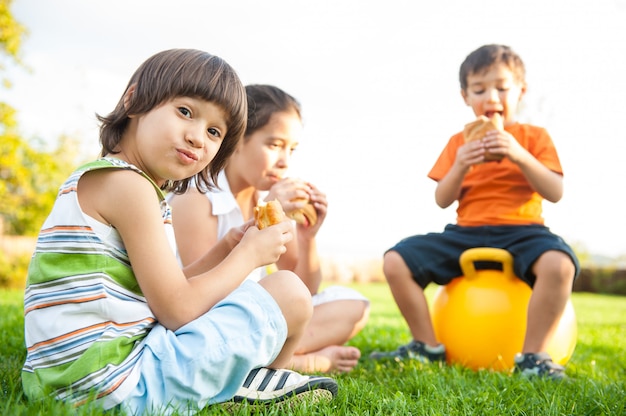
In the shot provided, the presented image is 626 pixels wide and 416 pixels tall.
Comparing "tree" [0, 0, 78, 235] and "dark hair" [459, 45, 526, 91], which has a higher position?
"dark hair" [459, 45, 526, 91]

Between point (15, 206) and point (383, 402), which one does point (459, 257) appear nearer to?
point (383, 402)

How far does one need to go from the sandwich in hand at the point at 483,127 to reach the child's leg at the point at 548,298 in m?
0.60

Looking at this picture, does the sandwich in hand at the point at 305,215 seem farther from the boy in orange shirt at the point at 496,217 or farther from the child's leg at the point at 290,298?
the child's leg at the point at 290,298

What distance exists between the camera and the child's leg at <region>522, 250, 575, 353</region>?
110 inches

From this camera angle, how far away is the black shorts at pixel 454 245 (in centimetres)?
301

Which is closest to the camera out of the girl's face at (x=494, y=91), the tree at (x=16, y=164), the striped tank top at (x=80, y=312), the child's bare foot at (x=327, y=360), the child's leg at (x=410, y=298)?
the striped tank top at (x=80, y=312)

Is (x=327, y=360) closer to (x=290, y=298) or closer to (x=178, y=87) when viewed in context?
(x=290, y=298)

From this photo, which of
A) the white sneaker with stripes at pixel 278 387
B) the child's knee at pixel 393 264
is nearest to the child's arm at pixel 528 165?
the child's knee at pixel 393 264

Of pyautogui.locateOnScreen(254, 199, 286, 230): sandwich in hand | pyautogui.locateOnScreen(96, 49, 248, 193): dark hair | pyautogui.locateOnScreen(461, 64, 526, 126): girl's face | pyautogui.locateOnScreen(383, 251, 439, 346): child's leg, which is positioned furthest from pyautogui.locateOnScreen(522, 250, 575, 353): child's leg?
pyautogui.locateOnScreen(96, 49, 248, 193): dark hair

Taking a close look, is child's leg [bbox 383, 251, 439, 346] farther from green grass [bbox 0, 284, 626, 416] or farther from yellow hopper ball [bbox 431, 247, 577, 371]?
green grass [bbox 0, 284, 626, 416]

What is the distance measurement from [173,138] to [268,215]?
1.56ft

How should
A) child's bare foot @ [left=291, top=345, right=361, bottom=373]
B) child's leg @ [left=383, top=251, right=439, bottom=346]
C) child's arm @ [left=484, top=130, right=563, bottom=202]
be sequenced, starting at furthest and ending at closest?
child's leg @ [left=383, top=251, right=439, bottom=346]
child's arm @ [left=484, top=130, right=563, bottom=202]
child's bare foot @ [left=291, top=345, right=361, bottom=373]

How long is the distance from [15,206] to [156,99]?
8.91 m

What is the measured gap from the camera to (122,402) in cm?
159
